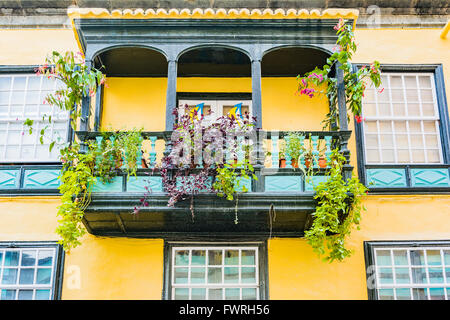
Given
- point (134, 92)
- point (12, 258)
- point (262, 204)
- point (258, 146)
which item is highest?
point (134, 92)

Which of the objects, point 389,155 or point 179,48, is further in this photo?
point 389,155

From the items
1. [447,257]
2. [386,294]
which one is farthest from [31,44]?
[447,257]

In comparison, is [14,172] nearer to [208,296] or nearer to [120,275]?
[120,275]

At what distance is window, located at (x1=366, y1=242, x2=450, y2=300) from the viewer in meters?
8.89

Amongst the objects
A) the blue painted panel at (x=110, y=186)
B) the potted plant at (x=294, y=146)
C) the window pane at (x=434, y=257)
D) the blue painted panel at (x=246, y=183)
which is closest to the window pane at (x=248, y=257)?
the blue painted panel at (x=246, y=183)

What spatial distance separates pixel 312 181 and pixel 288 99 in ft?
7.26

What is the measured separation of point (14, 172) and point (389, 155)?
234 inches

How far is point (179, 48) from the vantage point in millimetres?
9242

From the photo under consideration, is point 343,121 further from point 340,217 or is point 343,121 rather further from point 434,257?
point 434,257

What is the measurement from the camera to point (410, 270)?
902cm

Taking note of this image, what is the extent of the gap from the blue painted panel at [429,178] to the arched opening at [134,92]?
410 cm

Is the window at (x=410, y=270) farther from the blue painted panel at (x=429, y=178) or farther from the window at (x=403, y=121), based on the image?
the window at (x=403, y=121)
